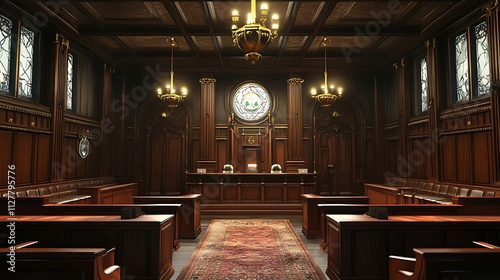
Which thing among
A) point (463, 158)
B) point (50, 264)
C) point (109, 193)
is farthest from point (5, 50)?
point (463, 158)

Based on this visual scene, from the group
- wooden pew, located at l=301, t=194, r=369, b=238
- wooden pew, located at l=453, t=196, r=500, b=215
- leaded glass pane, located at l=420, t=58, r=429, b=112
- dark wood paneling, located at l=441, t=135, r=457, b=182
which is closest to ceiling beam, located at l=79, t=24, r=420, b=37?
leaded glass pane, located at l=420, t=58, r=429, b=112

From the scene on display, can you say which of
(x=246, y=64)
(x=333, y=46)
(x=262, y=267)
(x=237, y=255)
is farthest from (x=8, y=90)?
(x=333, y=46)

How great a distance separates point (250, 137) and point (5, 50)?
7.64 metres

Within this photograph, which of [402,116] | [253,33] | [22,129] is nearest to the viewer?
[253,33]

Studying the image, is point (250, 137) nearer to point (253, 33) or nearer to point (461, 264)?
point (253, 33)

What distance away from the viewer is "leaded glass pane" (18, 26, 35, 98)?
750 centimetres

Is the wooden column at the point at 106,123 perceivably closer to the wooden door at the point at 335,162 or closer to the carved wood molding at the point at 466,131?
the wooden door at the point at 335,162

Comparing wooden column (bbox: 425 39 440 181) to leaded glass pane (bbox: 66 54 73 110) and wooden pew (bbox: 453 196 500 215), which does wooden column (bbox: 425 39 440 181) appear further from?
leaded glass pane (bbox: 66 54 73 110)

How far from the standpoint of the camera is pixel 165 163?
1268cm

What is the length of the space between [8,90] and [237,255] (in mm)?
5630

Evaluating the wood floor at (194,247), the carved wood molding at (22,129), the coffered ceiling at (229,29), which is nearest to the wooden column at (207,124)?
the coffered ceiling at (229,29)

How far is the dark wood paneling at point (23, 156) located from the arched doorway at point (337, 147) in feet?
28.6

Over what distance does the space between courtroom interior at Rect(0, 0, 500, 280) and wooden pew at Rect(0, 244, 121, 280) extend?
10 millimetres

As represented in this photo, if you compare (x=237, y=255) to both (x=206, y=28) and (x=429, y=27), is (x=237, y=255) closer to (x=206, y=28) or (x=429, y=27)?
(x=206, y=28)
